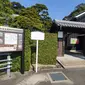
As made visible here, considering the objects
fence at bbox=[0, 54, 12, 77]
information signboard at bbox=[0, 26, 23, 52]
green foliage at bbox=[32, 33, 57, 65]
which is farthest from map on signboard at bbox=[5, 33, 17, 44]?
green foliage at bbox=[32, 33, 57, 65]

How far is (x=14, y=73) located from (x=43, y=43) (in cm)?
279

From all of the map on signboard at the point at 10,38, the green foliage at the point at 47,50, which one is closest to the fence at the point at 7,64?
the map on signboard at the point at 10,38

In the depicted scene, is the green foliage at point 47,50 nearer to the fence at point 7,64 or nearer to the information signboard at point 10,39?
the information signboard at point 10,39

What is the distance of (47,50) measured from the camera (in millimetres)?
8727

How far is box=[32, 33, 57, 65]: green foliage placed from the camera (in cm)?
870

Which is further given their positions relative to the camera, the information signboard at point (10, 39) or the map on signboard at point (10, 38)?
the map on signboard at point (10, 38)

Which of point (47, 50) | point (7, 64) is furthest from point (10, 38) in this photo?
point (47, 50)

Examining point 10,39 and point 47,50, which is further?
point 47,50

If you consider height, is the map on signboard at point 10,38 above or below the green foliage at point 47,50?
above

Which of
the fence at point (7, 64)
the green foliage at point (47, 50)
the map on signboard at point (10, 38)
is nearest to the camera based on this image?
the map on signboard at point (10, 38)

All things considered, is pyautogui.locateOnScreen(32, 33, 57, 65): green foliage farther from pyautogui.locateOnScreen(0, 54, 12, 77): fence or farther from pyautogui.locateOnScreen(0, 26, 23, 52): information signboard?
pyautogui.locateOnScreen(0, 54, 12, 77): fence

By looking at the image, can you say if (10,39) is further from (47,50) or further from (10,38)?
(47,50)

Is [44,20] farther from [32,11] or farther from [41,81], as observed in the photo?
[41,81]

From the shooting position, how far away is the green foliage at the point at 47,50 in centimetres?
870
